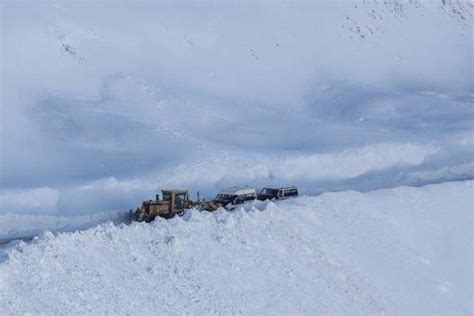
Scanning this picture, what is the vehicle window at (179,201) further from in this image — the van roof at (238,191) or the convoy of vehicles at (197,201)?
the van roof at (238,191)

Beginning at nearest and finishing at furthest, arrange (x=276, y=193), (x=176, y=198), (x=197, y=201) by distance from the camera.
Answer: (x=176, y=198) < (x=197, y=201) < (x=276, y=193)

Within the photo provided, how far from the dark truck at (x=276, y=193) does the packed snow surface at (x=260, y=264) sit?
283cm

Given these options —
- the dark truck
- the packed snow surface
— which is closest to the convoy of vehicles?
the dark truck

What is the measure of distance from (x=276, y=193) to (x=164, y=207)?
18.1ft

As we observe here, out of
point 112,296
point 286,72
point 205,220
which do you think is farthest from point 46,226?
point 286,72

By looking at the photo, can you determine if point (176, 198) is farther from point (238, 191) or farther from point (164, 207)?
point (238, 191)

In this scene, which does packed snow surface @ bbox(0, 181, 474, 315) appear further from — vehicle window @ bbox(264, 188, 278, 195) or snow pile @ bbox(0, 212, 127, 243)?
snow pile @ bbox(0, 212, 127, 243)

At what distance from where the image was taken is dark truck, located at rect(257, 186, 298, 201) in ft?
83.6

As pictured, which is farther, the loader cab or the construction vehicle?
the loader cab

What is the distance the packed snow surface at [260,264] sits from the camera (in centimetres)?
1381

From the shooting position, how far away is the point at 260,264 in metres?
16.7

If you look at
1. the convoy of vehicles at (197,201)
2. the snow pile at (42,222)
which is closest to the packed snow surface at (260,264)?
the convoy of vehicles at (197,201)

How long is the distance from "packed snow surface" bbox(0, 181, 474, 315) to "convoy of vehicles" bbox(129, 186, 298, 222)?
2.51 m

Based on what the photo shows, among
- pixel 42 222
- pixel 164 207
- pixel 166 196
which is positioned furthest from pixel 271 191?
pixel 42 222
